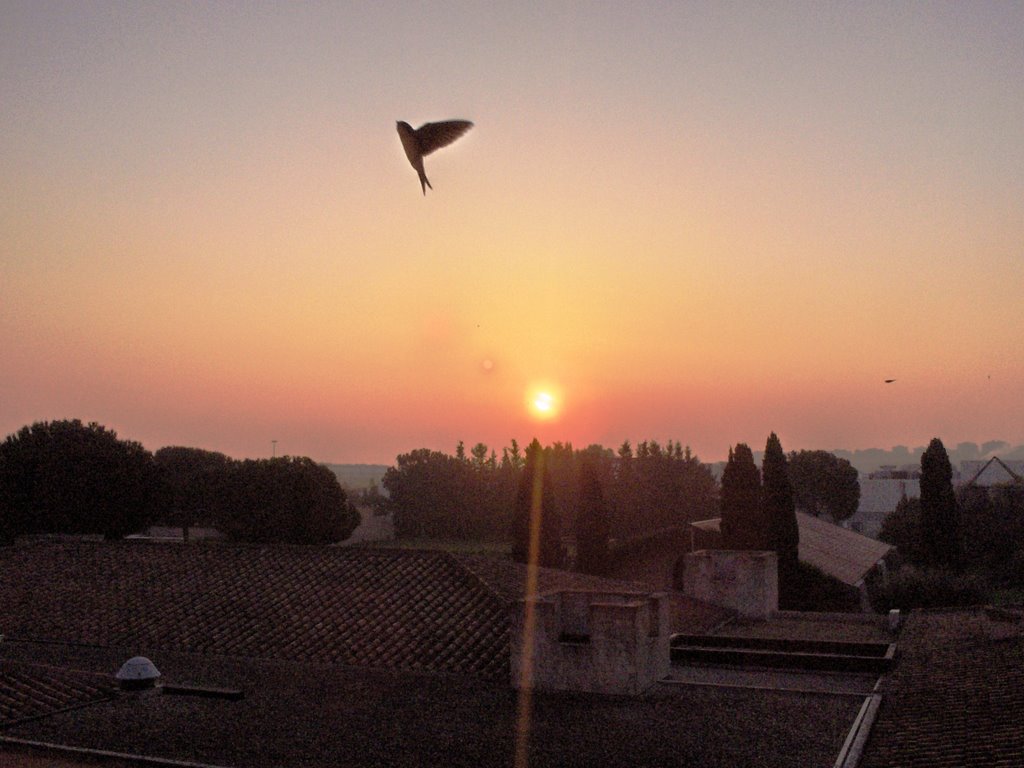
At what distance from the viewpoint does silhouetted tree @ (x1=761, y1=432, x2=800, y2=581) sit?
40.6m

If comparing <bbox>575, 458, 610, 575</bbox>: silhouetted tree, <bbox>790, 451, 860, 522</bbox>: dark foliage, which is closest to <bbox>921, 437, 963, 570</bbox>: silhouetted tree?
<bbox>575, 458, 610, 575</bbox>: silhouetted tree

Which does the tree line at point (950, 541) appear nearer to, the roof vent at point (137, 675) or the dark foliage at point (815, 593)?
the dark foliage at point (815, 593)

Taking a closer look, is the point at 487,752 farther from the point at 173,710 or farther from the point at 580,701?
the point at 173,710

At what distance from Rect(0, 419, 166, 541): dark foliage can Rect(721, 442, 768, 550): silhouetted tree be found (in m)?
30.0

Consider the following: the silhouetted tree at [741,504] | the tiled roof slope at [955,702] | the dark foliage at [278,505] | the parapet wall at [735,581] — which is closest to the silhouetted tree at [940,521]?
the silhouetted tree at [741,504]

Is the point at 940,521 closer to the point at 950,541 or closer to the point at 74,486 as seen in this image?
the point at 950,541

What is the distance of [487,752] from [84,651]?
1257cm

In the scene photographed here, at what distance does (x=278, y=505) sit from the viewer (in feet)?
192

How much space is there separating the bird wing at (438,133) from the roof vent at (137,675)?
1463 centimetres

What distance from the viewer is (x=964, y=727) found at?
1405 cm

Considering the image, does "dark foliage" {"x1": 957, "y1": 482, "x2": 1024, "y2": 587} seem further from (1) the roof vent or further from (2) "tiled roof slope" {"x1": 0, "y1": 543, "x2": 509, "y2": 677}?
(1) the roof vent

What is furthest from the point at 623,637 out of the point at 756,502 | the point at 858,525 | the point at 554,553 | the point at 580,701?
the point at 858,525

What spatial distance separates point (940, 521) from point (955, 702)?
3606 centimetres

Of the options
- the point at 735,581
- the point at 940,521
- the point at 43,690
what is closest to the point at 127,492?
the point at 735,581
